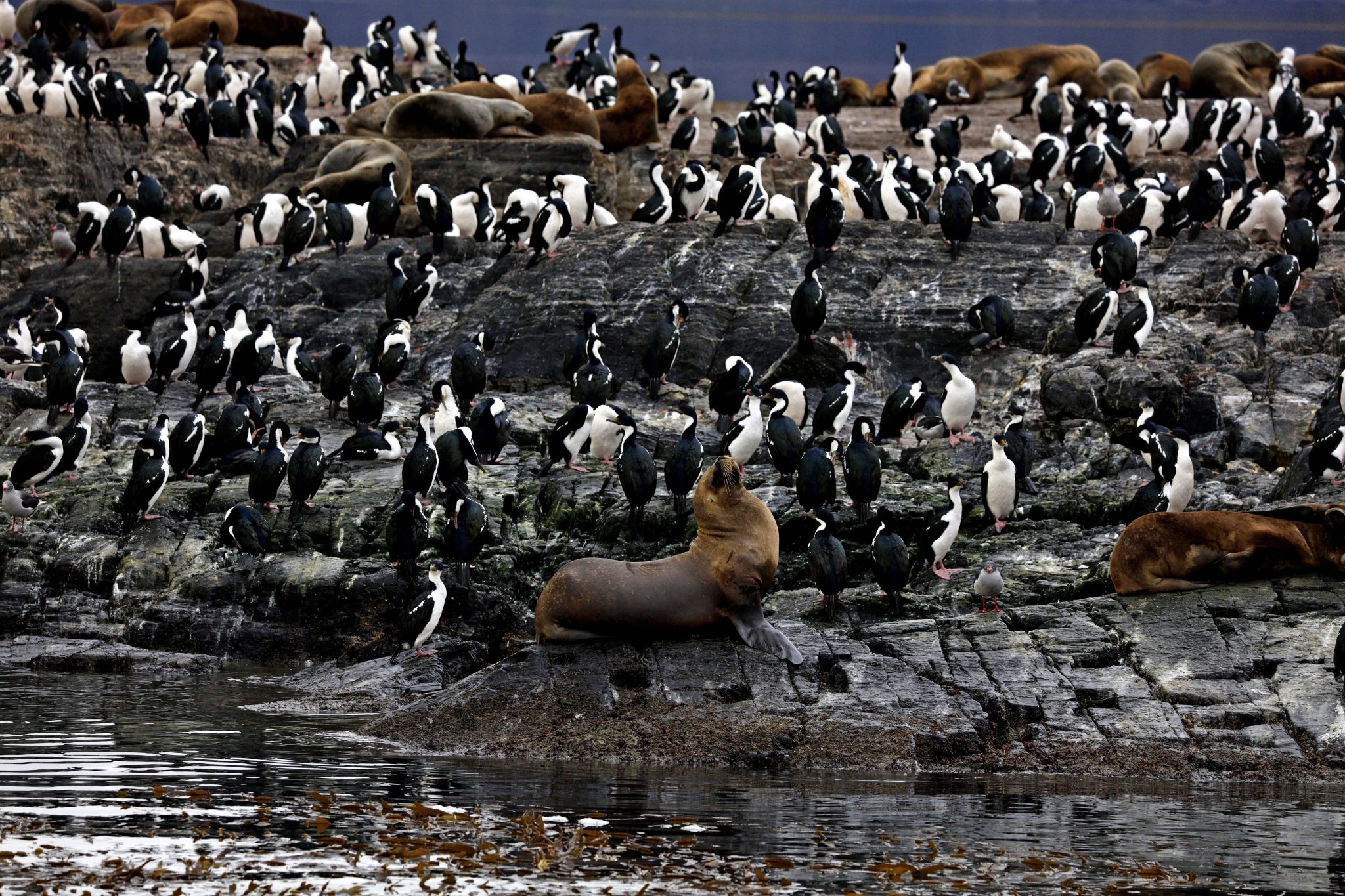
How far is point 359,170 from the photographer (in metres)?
28.6

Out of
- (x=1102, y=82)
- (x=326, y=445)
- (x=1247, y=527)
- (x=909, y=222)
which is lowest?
(x=1247, y=527)

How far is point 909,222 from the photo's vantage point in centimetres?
2409

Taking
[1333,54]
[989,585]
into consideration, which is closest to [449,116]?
[989,585]

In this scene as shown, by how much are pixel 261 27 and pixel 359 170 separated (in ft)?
71.5

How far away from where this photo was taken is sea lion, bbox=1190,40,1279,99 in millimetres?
42000

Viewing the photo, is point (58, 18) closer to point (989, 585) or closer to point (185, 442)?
point (185, 442)

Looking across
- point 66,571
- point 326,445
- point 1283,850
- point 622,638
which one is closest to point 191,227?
point 326,445

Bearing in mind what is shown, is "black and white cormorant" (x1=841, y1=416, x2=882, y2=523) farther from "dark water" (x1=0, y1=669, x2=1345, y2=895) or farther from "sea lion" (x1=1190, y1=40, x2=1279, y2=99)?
"sea lion" (x1=1190, y1=40, x2=1279, y2=99)

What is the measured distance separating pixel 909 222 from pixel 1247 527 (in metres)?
13.4

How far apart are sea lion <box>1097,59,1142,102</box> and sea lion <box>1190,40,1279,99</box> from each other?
166cm

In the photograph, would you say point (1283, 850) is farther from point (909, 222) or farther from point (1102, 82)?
point (1102, 82)

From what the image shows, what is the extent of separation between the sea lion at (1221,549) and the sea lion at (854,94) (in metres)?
35.6

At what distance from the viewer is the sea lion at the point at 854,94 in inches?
1801

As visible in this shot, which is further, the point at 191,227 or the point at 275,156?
the point at 275,156
